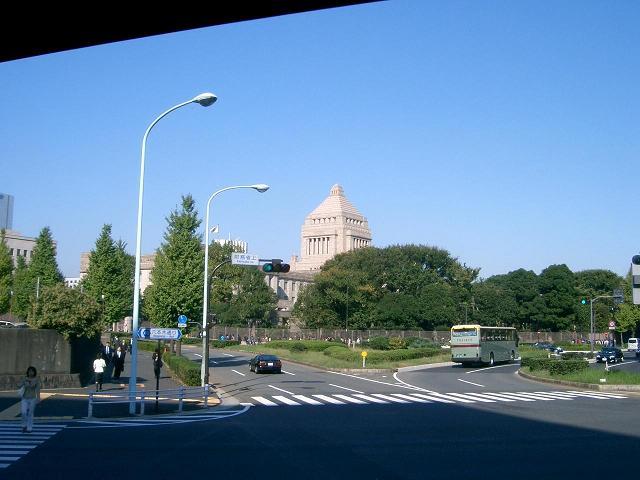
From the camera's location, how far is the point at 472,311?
9850cm

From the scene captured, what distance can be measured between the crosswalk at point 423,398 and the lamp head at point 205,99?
1139 centimetres

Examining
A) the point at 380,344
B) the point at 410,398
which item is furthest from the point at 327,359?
the point at 410,398

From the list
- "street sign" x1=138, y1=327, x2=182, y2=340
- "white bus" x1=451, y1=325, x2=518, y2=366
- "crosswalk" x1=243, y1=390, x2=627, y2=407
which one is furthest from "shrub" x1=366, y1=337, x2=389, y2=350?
"street sign" x1=138, y1=327, x2=182, y2=340

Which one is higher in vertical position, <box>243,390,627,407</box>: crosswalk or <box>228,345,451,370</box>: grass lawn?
<box>243,390,627,407</box>: crosswalk

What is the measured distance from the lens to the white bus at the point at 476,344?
52906 mm

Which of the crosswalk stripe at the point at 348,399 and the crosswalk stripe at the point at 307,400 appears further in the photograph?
the crosswalk stripe at the point at 348,399

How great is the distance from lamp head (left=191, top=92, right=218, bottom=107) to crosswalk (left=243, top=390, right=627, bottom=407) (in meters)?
11.4

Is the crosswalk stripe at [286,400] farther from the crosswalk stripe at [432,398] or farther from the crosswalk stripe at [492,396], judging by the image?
the crosswalk stripe at [492,396]

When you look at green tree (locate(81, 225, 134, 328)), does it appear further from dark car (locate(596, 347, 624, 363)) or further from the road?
dark car (locate(596, 347, 624, 363))

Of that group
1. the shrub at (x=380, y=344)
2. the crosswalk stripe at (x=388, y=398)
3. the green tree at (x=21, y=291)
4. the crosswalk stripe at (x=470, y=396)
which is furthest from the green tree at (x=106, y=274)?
the crosswalk stripe at (x=470, y=396)

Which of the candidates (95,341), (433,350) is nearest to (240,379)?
(95,341)

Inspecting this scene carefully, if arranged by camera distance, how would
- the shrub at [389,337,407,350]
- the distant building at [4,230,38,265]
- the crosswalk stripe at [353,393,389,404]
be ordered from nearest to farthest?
the crosswalk stripe at [353,393,389,404] < the shrub at [389,337,407,350] < the distant building at [4,230,38,265]

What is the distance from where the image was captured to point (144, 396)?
22.3 m

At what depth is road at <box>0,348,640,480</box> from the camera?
12.6 meters
